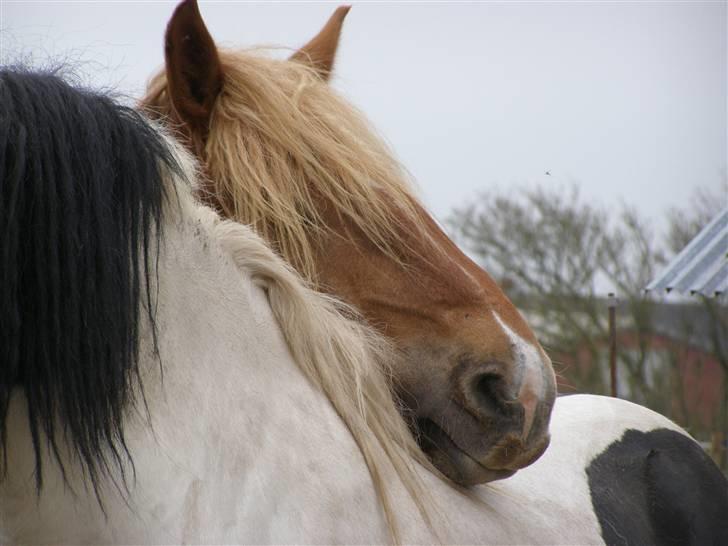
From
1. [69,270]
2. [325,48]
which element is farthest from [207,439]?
[325,48]

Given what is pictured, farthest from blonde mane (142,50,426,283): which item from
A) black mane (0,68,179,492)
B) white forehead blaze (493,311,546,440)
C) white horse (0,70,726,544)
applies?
black mane (0,68,179,492)

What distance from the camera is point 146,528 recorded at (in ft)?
4.85

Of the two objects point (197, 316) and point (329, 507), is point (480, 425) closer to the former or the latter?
point (329, 507)

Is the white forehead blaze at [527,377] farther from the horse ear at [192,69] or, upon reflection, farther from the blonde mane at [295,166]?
the horse ear at [192,69]

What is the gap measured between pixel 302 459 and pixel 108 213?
57 cm

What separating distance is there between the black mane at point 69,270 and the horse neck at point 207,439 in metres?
0.05

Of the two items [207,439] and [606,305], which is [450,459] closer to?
[207,439]

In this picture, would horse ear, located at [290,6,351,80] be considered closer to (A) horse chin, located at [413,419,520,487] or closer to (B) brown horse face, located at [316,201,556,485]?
(B) brown horse face, located at [316,201,556,485]

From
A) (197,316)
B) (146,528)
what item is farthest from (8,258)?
(146,528)

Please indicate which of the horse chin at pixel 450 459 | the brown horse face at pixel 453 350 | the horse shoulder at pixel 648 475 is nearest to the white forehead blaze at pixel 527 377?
the brown horse face at pixel 453 350

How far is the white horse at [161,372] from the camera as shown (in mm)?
1419

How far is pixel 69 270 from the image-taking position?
1.42m

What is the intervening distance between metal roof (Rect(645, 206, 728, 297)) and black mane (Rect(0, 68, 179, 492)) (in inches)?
177

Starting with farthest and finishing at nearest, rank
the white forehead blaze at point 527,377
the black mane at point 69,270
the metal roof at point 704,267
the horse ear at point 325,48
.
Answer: the metal roof at point 704,267 → the horse ear at point 325,48 → the white forehead blaze at point 527,377 → the black mane at point 69,270
